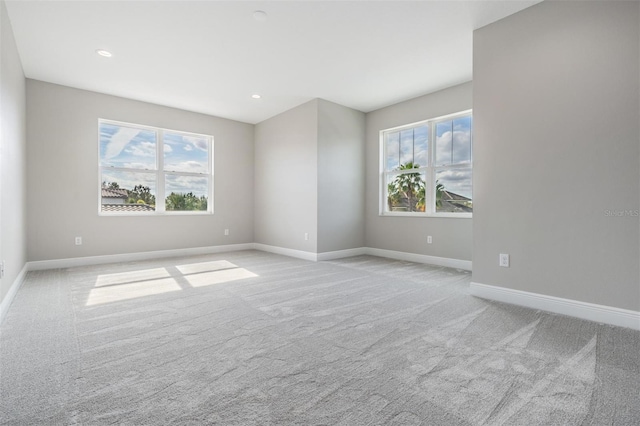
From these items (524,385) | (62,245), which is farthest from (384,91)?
(62,245)

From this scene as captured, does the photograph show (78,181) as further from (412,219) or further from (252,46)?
(412,219)

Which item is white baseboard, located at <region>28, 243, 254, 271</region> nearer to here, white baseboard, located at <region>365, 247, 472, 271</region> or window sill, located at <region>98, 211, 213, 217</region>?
window sill, located at <region>98, 211, 213, 217</region>

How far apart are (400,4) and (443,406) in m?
2.97

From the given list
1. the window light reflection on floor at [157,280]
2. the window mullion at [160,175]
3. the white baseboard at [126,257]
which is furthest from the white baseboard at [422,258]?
the window mullion at [160,175]

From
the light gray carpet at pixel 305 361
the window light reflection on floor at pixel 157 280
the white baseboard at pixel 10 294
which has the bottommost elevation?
the light gray carpet at pixel 305 361

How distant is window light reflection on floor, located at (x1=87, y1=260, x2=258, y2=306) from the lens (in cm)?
310

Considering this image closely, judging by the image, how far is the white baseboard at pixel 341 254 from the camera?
5078mm

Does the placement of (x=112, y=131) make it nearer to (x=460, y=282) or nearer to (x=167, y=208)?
(x=167, y=208)

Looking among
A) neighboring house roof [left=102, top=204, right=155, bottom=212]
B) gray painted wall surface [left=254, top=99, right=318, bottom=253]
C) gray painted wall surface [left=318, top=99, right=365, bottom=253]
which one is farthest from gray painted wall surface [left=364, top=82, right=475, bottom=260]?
neighboring house roof [left=102, top=204, right=155, bottom=212]

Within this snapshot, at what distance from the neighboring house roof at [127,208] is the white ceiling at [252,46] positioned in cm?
174

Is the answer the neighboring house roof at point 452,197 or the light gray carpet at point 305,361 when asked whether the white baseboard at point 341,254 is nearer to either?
the neighboring house roof at point 452,197

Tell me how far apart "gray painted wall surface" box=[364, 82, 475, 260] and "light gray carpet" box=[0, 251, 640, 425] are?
Answer: 1.58 m

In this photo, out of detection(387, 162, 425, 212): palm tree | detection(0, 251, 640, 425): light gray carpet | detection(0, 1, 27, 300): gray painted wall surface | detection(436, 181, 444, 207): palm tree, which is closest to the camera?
detection(0, 251, 640, 425): light gray carpet

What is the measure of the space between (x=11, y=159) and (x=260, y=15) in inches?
110
